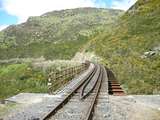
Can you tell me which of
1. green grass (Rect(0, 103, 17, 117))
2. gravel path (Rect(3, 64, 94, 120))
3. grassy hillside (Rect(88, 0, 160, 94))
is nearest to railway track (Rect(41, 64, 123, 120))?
gravel path (Rect(3, 64, 94, 120))

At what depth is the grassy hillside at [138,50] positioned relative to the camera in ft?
103

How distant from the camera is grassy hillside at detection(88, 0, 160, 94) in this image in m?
31.3

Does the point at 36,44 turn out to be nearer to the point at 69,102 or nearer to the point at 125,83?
the point at 125,83

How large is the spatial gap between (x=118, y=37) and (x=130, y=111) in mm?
69480

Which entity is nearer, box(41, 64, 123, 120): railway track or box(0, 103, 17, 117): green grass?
box(41, 64, 123, 120): railway track

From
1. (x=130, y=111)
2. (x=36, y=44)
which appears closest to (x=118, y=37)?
(x=130, y=111)

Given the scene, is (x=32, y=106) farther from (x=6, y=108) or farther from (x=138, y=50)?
(x=138, y=50)

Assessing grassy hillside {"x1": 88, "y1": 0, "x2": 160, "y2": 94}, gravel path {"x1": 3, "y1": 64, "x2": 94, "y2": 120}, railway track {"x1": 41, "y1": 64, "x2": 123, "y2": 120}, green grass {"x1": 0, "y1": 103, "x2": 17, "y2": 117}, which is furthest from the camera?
grassy hillside {"x1": 88, "y1": 0, "x2": 160, "y2": 94}

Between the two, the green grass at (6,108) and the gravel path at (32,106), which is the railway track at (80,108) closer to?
the gravel path at (32,106)

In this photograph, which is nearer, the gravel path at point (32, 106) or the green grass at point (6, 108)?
the gravel path at point (32, 106)

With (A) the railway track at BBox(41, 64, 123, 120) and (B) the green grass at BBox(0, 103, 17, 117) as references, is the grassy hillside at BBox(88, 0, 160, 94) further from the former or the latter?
(B) the green grass at BBox(0, 103, 17, 117)

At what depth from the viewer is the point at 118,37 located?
280 feet

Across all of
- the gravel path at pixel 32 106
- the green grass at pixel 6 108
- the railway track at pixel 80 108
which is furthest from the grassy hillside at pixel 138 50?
the green grass at pixel 6 108

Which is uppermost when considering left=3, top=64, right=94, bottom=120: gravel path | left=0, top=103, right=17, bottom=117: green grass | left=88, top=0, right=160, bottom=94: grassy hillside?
left=88, top=0, right=160, bottom=94: grassy hillside
